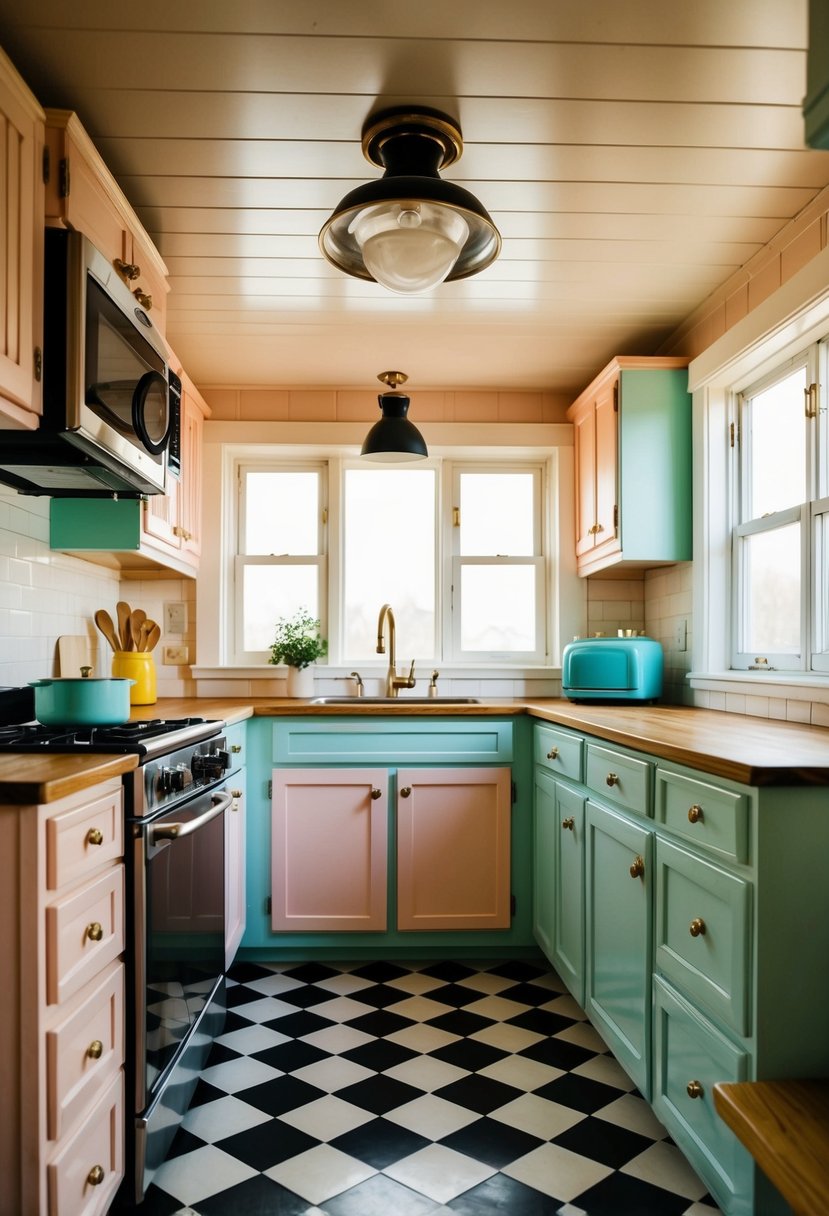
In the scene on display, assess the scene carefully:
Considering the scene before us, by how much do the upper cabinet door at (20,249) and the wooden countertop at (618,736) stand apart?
693 millimetres

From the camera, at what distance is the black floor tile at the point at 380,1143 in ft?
6.17

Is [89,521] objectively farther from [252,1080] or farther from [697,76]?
[697,76]

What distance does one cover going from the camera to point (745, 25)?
1661 mm

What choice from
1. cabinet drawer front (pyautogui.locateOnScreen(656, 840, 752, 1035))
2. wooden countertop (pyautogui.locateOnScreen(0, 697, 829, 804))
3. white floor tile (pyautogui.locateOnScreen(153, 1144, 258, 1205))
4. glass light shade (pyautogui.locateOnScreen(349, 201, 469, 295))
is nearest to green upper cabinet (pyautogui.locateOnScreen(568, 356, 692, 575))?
wooden countertop (pyautogui.locateOnScreen(0, 697, 829, 804))

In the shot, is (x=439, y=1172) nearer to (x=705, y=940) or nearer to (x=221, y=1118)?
(x=221, y=1118)

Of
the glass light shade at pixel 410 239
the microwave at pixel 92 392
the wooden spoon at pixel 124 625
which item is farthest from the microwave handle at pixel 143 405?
the wooden spoon at pixel 124 625

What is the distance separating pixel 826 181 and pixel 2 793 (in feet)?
7.46

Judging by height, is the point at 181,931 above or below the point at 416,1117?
above

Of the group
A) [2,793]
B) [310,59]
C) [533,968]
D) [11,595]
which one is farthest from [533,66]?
[533,968]

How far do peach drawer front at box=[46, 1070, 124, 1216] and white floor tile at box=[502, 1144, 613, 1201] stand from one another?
2.61 ft

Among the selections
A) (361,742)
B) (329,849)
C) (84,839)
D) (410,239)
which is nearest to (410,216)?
(410,239)

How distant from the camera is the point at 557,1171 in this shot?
1835 mm

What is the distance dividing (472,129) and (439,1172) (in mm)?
2259

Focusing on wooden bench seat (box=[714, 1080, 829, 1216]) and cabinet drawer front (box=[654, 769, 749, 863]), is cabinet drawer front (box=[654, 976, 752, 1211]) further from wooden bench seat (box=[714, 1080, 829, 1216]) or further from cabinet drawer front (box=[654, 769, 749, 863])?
cabinet drawer front (box=[654, 769, 749, 863])
